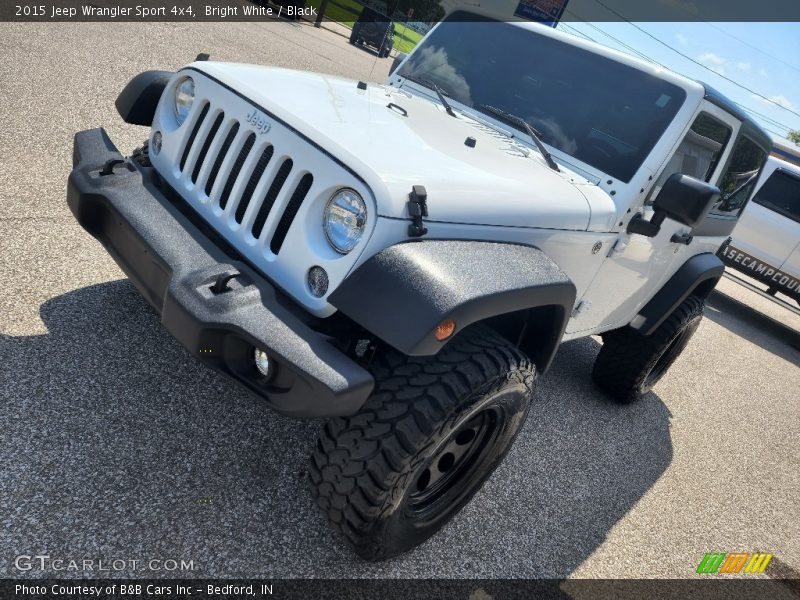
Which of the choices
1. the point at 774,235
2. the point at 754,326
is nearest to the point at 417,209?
the point at 754,326

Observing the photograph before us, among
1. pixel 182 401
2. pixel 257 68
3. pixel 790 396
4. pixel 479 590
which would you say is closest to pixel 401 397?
pixel 479 590

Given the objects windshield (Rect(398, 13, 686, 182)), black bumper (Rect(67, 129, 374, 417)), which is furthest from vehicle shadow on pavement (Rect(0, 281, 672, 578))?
windshield (Rect(398, 13, 686, 182))

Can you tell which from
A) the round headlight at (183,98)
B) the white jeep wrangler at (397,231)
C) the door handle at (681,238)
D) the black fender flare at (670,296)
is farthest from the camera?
the black fender flare at (670,296)

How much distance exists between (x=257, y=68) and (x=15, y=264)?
1.69 m

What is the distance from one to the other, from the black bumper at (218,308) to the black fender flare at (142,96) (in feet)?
2.04

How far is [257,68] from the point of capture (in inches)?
110

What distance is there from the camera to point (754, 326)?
9086 millimetres

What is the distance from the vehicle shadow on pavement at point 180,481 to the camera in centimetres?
213

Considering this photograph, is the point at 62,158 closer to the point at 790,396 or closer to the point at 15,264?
the point at 15,264

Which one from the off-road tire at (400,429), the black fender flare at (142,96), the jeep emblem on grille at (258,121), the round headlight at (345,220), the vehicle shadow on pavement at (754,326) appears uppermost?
the jeep emblem on grille at (258,121)

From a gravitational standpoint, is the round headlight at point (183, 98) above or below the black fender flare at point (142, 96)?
above

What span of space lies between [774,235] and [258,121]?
9536 millimetres

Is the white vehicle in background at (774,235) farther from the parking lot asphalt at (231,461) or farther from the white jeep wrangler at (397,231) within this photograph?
the white jeep wrangler at (397,231)

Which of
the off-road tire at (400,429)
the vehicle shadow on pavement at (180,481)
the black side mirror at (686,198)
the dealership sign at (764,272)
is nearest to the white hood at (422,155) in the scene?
the black side mirror at (686,198)
